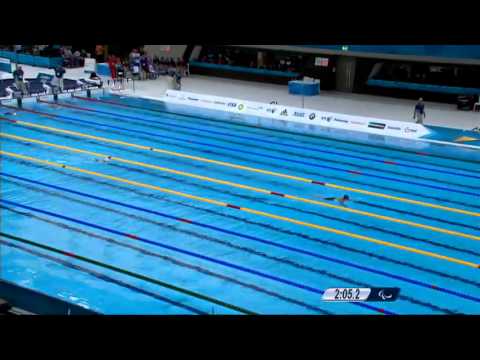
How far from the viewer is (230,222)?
984 centimetres

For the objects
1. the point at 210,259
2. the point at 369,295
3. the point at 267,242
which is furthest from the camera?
the point at 267,242

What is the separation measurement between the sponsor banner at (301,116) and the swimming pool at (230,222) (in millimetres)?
1614

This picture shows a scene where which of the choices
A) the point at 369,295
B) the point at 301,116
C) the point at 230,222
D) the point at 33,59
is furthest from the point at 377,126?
the point at 33,59

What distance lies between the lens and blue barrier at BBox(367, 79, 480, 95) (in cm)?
2066

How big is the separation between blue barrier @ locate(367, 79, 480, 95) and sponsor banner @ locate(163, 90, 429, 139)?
539cm

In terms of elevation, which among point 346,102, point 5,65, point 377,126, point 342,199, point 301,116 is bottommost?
point 342,199

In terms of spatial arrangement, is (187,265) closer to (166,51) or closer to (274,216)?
(274,216)

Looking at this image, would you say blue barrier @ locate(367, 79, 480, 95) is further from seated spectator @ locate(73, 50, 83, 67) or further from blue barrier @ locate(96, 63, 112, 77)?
seated spectator @ locate(73, 50, 83, 67)

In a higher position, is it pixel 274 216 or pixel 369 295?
pixel 369 295

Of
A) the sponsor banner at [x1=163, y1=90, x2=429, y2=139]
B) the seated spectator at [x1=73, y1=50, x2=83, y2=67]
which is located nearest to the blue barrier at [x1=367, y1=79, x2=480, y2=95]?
the sponsor banner at [x1=163, y1=90, x2=429, y2=139]

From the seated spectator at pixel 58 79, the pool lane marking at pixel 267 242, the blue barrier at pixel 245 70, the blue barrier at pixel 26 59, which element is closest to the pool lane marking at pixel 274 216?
the pool lane marking at pixel 267 242

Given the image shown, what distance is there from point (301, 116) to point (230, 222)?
29.0 ft
